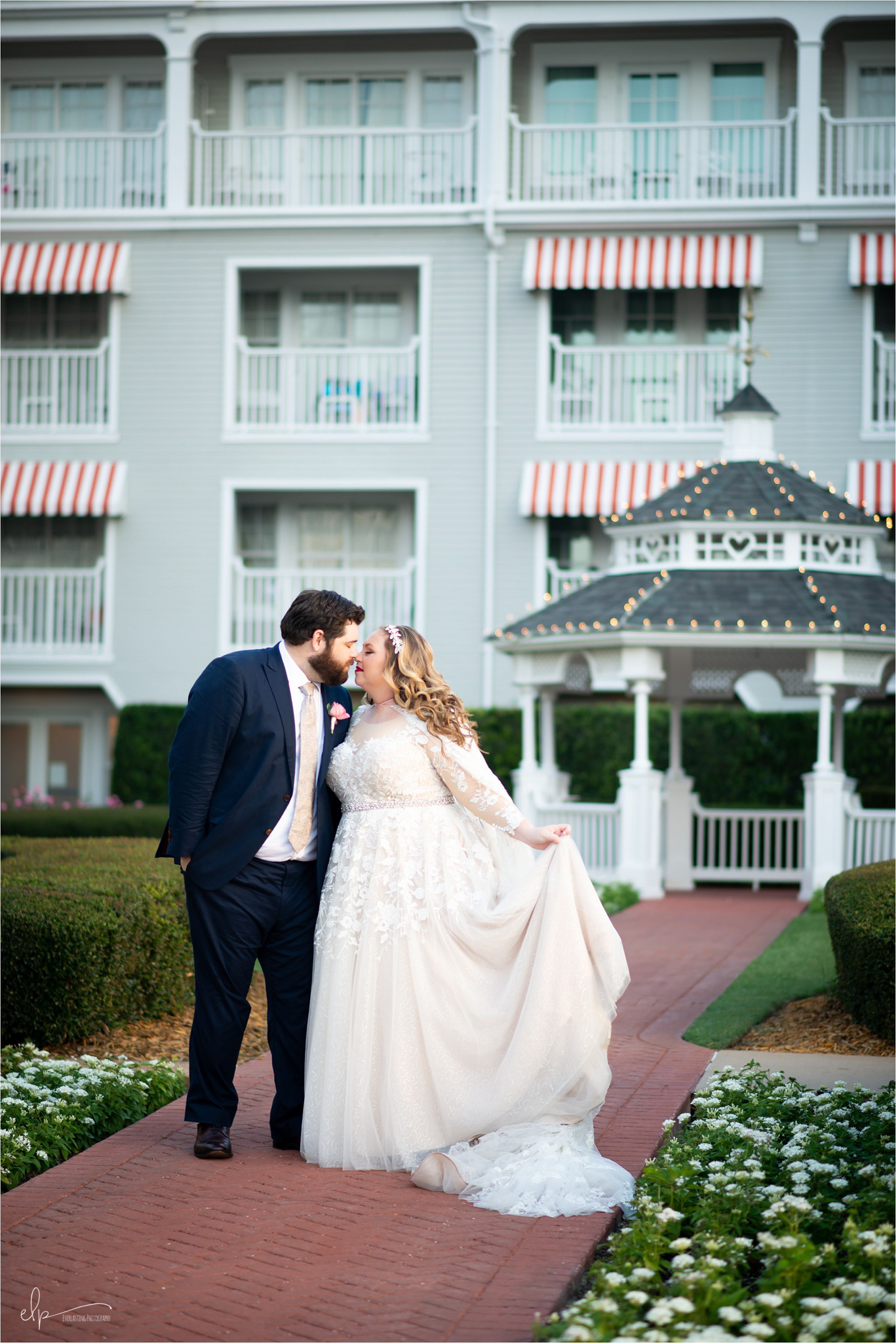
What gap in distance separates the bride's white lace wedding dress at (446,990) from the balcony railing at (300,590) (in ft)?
53.7

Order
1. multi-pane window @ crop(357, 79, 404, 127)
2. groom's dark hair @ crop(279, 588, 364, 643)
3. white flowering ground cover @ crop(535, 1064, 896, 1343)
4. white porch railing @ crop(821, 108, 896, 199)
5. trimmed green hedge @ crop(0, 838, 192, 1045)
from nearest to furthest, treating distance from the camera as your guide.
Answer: white flowering ground cover @ crop(535, 1064, 896, 1343), groom's dark hair @ crop(279, 588, 364, 643), trimmed green hedge @ crop(0, 838, 192, 1045), white porch railing @ crop(821, 108, 896, 199), multi-pane window @ crop(357, 79, 404, 127)

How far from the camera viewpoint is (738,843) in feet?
64.3

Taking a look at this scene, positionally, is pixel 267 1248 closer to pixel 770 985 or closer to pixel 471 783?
pixel 471 783

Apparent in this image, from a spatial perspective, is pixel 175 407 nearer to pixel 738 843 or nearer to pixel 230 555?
pixel 230 555

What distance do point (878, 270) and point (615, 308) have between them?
408cm

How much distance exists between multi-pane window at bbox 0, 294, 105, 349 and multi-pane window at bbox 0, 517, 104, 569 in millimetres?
2793

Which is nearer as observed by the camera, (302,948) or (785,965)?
(302,948)

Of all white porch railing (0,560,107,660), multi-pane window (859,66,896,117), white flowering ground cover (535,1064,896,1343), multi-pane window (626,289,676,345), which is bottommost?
white flowering ground cover (535,1064,896,1343)

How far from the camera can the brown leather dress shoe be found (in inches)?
224

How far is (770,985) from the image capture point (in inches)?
387

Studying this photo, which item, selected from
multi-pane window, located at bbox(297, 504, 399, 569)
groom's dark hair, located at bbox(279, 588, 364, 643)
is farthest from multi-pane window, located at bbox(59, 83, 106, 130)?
groom's dark hair, located at bbox(279, 588, 364, 643)

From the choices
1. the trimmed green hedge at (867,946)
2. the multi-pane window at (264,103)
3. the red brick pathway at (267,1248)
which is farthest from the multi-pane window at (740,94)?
the red brick pathway at (267,1248)

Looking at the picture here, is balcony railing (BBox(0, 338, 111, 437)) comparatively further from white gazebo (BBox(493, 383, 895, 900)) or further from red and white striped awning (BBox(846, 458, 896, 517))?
red and white striped awning (BBox(846, 458, 896, 517))

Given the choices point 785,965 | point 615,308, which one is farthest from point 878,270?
point 785,965
